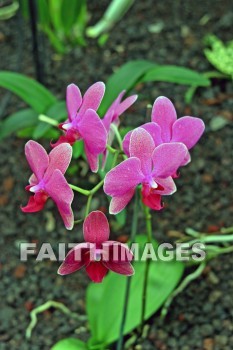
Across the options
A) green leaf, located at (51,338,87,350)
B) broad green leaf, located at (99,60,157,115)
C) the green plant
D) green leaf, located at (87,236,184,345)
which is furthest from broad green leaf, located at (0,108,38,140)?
green leaf, located at (51,338,87,350)

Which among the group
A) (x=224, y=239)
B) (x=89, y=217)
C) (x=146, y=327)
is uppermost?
(x=89, y=217)

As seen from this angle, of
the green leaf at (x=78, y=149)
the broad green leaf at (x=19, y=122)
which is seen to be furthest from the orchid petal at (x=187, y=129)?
the broad green leaf at (x=19, y=122)

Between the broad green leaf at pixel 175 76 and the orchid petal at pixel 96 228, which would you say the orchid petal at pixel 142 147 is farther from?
the broad green leaf at pixel 175 76

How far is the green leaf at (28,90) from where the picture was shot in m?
1.67

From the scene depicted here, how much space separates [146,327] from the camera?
60.9 inches

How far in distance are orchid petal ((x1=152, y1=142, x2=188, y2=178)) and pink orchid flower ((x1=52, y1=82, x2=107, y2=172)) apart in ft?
0.26

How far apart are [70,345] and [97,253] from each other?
1.38 feet

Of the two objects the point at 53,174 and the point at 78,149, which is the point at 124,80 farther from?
the point at 53,174

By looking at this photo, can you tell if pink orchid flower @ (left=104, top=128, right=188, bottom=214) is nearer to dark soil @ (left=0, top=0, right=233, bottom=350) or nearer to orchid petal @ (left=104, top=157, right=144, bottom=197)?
orchid petal @ (left=104, top=157, right=144, bottom=197)

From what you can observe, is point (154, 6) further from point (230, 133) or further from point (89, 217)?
point (89, 217)

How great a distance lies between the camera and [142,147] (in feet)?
3.36

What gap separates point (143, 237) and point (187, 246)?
0.10 metres

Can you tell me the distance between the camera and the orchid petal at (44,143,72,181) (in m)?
1.03

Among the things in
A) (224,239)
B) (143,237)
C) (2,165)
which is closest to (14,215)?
(2,165)
